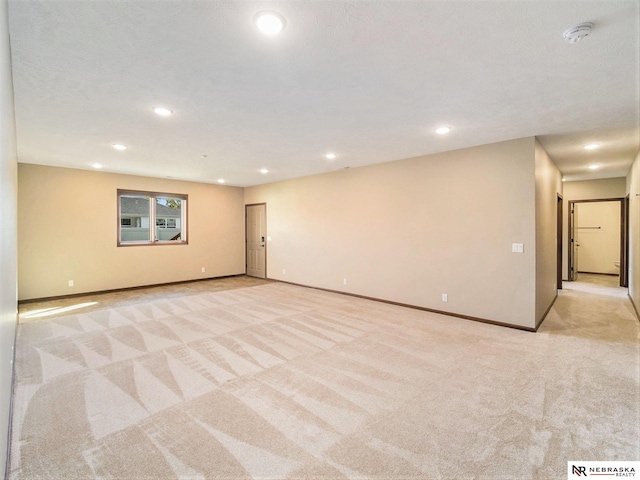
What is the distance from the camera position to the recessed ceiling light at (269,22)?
5.62 feet

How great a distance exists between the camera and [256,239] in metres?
8.71

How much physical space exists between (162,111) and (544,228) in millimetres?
5566

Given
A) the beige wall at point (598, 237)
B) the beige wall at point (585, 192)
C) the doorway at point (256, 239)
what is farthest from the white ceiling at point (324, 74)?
the beige wall at point (598, 237)

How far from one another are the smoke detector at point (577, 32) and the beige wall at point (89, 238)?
25.4 ft

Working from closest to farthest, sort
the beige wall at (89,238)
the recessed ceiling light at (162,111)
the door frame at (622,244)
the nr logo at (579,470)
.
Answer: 1. the nr logo at (579,470)
2. the recessed ceiling light at (162,111)
3. the beige wall at (89,238)
4. the door frame at (622,244)

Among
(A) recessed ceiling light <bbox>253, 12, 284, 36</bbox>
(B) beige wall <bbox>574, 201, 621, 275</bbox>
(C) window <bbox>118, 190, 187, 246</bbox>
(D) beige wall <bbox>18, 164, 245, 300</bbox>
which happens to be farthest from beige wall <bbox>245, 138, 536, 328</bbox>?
(B) beige wall <bbox>574, 201, 621, 275</bbox>

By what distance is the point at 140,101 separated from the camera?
289 cm

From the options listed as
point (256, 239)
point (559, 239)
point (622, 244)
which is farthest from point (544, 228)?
point (256, 239)

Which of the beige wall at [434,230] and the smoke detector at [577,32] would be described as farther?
the beige wall at [434,230]

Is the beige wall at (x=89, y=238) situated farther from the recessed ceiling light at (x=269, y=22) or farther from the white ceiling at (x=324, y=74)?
the recessed ceiling light at (x=269, y=22)

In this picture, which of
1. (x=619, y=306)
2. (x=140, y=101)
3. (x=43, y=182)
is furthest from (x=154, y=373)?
(x=619, y=306)

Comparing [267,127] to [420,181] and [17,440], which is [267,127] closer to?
[420,181]

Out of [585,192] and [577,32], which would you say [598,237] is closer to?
[585,192]

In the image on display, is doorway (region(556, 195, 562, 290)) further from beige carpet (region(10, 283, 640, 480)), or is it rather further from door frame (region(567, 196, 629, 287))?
beige carpet (region(10, 283, 640, 480))
